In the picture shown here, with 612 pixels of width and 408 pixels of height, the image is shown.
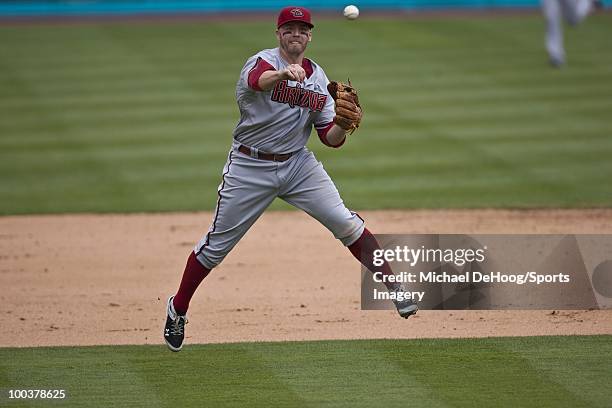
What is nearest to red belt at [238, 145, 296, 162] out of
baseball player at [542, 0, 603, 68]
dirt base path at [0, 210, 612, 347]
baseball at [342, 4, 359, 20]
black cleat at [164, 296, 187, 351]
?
baseball at [342, 4, 359, 20]

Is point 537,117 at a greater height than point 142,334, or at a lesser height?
greater

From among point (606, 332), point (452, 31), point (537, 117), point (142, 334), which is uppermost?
point (452, 31)

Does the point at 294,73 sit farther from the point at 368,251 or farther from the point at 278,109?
the point at 368,251

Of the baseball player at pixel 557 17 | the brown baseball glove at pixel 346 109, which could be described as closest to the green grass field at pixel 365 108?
the baseball player at pixel 557 17

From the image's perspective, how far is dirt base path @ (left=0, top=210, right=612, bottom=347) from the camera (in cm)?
748

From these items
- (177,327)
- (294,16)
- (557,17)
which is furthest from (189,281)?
(557,17)

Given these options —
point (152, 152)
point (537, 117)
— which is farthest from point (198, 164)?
point (537, 117)

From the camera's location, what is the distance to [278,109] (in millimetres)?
6680

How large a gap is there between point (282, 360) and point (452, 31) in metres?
14.6

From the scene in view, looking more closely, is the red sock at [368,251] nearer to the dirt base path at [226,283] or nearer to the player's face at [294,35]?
the dirt base path at [226,283]

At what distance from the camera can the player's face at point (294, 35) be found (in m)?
6.60

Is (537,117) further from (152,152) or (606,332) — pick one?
(606,332)

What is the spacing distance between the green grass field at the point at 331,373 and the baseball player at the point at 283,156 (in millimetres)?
360

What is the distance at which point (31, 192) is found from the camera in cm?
1227
